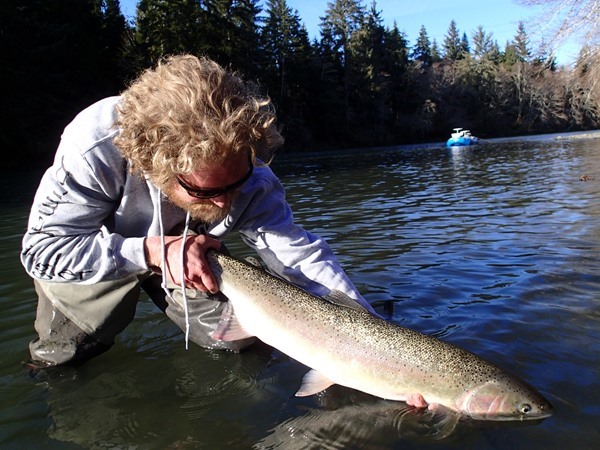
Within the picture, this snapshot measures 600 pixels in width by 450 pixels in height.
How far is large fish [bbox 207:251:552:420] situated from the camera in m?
2.87

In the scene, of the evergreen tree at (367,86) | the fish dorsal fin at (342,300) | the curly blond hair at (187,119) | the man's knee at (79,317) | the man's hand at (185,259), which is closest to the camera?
the curly blond hair at (187,119)

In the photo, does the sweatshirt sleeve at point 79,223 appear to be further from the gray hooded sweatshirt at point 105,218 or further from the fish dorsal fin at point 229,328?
the fish dorsal fin at point 229,328

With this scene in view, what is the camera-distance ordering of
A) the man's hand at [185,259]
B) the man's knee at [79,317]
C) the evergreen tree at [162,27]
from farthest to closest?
the evergreen tree at [162,27], the man's knee at [79,317], the man's hand at [185,259]

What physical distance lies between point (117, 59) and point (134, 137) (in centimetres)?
4237

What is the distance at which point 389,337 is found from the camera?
9.75 ft

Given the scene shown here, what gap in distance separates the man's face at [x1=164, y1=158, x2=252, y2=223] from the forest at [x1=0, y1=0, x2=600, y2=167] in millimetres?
19087

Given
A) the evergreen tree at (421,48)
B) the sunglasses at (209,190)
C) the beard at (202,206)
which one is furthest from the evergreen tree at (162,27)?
the evergreen tree at (421,48)

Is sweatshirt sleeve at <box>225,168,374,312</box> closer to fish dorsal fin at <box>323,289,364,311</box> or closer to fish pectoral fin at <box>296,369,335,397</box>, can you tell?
fish dorsal fin at <box>323,289,364,311</box>

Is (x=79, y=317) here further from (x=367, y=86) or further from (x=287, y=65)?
(x=367, y=86)

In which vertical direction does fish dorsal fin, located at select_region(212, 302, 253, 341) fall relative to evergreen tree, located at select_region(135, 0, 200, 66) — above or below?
below

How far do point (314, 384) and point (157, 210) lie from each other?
1460mm

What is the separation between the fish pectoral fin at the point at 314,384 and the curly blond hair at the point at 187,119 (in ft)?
4.70

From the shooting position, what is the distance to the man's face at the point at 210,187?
2.58 metres

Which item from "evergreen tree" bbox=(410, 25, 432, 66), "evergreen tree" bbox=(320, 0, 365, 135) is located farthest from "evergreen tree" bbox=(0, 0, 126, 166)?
"evergreen tree" bbox=(410, 25, 432, 66)
